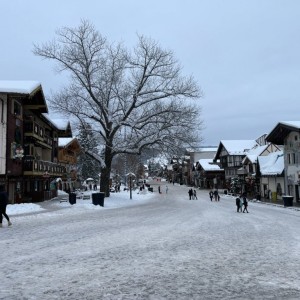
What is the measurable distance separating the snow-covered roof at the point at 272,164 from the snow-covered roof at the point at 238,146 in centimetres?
2455

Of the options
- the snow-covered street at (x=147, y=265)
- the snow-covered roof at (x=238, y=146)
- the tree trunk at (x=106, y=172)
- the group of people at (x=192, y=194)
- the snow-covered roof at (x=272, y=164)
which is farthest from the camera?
the snow-covered roof at (x=238, y=146)

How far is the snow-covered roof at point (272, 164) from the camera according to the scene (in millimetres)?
48928

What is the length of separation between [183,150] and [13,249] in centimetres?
2859

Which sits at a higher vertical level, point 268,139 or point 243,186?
point 268,139

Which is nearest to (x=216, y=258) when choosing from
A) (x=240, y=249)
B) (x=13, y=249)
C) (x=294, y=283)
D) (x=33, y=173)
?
(x=240, y=249)

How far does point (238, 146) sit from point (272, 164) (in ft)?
103

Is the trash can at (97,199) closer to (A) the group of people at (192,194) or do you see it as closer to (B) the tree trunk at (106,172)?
(B) the tree trunk at (106,172)

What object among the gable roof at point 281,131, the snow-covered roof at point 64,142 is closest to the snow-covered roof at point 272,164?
the gable roof at point 281,131

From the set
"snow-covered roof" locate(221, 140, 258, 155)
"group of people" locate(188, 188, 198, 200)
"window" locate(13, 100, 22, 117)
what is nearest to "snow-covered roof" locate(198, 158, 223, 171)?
"snow-covered roof" locate(221, 140, 258, 155)

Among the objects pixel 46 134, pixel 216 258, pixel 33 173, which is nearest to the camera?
pixel 216 258

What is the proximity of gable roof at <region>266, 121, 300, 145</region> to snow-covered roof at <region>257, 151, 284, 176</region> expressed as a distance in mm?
3917

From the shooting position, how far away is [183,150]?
125ft

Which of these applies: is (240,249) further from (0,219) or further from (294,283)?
(0,219)

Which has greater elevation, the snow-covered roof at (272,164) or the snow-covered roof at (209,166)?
the snow-covered roof at (209,166)
